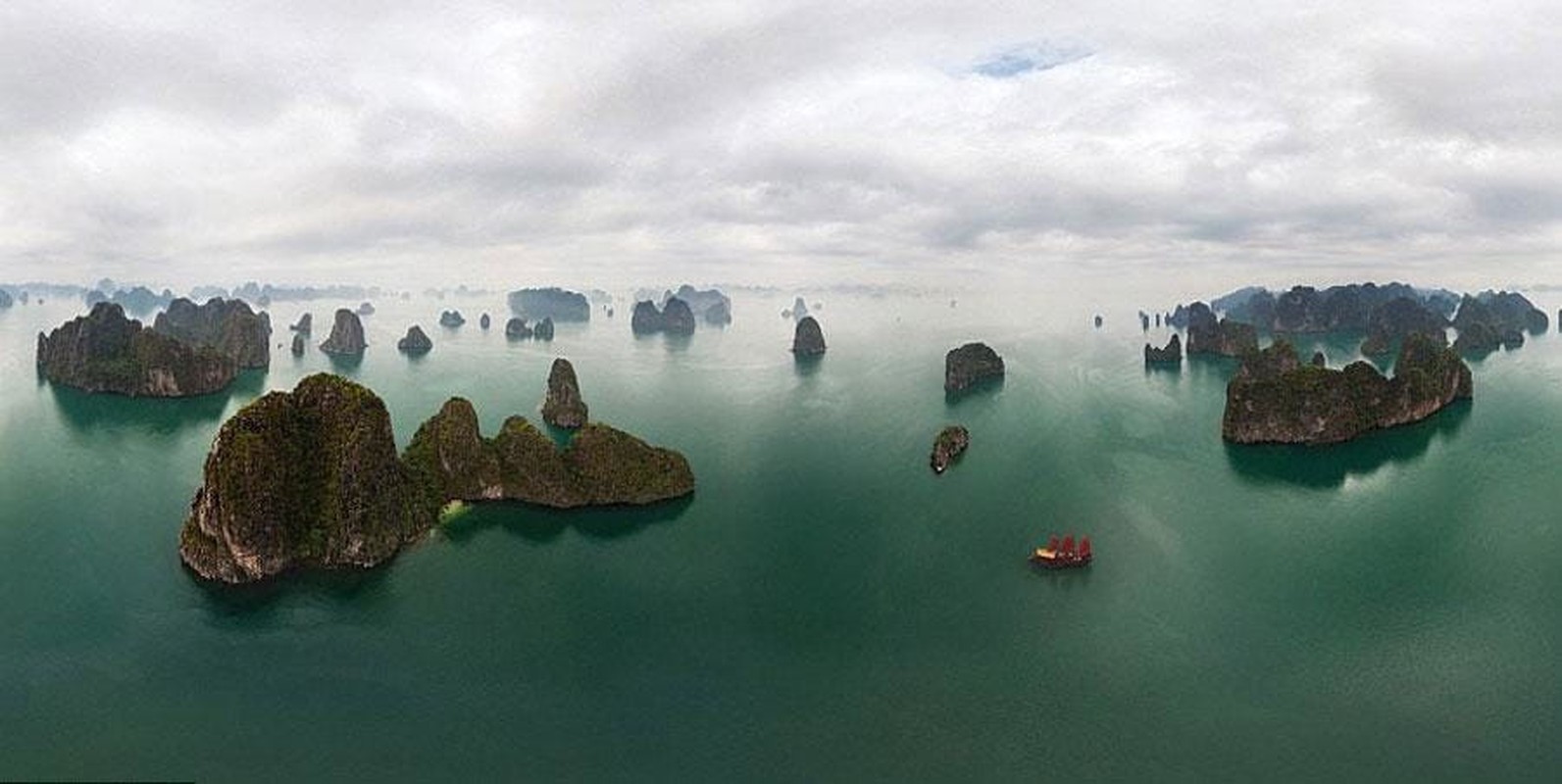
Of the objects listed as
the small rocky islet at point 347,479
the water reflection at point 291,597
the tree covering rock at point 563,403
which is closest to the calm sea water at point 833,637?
the water reflection at point 291,597

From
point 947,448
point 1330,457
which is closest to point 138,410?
point 947,448

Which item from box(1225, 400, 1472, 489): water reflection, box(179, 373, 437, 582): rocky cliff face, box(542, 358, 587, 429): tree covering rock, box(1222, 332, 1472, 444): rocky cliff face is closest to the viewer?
box(179, 373, 437, 582): rocky cliff face

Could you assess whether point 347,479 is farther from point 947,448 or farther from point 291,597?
point 947,448

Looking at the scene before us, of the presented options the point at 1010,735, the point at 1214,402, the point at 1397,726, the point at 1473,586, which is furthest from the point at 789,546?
the point at 1214,402

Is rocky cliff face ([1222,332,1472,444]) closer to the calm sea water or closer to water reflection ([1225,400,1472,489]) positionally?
water reflection ([1225,400,1472,489])

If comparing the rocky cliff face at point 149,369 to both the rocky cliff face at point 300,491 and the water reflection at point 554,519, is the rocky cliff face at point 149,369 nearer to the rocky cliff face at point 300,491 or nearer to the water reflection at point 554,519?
the rocky cliff face at point 300,491

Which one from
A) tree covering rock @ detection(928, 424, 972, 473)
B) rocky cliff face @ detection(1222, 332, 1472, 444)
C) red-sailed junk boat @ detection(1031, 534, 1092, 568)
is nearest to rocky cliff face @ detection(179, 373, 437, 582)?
red-sailed junk boat @ detection(1031, 534, 1092, 568)
